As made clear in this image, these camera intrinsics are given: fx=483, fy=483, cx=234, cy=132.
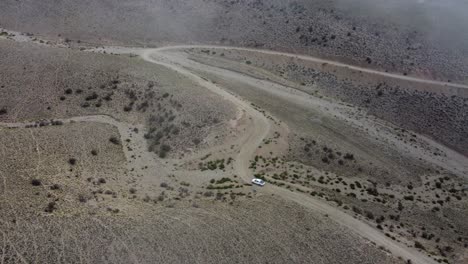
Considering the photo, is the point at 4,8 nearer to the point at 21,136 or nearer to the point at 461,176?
the point at 21,136

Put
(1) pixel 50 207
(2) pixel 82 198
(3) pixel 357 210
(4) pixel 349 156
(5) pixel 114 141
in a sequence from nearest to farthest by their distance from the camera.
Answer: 1. (1) pixel 50 207
2. (2) pixel 82 198
3. (3) pixel 357 210
4. (5) pixel 114 141
5. (4) pixel 349 156

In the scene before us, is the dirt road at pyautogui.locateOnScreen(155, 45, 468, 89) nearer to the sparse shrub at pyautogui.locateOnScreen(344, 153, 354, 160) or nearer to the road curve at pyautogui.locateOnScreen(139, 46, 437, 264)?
the road curve at pyautogui.locateOnScreen(139, 46, 437, 264)

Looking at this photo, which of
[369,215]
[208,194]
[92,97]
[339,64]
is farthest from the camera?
[339,64]

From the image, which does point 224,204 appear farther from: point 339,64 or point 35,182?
point 339,64

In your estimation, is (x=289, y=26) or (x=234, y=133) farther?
(x=289, y=26)

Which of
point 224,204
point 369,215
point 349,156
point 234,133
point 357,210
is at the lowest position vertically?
point 369,215

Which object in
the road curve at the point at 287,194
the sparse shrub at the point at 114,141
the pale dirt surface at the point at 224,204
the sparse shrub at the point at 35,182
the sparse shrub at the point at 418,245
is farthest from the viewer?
the sparse shrub at the point at 114,141

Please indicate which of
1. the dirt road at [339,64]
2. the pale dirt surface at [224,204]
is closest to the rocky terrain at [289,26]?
→ the dirt road at [339,64]

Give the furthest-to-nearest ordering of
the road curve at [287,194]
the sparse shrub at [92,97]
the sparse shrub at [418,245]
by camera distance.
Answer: the sparse shrub at [92,97] → the sparse shrub at [418,245] → the road curve at [287,194]

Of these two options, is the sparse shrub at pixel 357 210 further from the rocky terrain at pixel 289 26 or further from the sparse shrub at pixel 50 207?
the rocky terrain at pixel 289 26

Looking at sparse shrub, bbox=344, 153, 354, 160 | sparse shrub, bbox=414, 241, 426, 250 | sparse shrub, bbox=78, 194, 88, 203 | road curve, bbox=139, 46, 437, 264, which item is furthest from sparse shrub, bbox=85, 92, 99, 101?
sparse shrub, bbox=414, 241, 426, 250

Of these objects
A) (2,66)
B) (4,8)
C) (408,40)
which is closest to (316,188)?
(2,66)

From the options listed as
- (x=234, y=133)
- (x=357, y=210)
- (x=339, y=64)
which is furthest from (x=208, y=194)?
(x=339, y=64)
